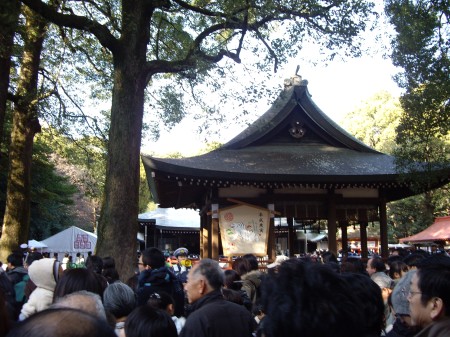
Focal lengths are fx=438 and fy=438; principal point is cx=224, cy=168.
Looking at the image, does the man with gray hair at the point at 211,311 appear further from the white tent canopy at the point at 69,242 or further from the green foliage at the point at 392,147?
the green foliage at the point at 392,147

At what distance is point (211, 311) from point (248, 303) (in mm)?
1583

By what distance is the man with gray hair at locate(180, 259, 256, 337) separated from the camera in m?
2.97

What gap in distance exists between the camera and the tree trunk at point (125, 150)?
8867 millimetres

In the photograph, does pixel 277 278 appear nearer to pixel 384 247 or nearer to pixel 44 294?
pixel 44 294

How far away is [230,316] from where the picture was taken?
10.3 ft

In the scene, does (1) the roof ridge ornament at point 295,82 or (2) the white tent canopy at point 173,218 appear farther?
(2) the white tent canopy at point 173,218

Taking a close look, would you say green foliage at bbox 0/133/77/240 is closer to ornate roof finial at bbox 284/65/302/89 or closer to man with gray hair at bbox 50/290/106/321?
ornate roof finial at bbox 284/65/302/89

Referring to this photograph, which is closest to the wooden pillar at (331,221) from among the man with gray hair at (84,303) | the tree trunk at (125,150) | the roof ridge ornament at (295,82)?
the roof ridge ornament at (295,82)

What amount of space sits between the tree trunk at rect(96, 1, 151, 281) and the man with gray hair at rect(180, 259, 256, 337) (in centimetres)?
561

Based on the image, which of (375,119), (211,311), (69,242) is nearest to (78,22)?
(211,311)

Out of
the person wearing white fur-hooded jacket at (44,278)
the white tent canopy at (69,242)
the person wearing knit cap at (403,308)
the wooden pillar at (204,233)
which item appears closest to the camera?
the person wearing knit cap at (403,308)

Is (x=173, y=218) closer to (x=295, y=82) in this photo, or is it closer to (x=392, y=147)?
(x=295, y=82)

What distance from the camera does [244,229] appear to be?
1208 cm

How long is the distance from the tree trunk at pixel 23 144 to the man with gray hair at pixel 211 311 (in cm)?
1020
